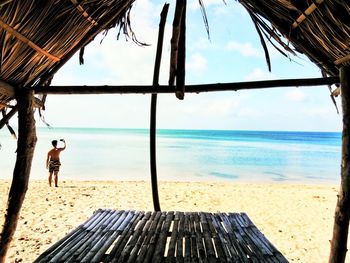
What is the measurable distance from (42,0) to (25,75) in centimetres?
93

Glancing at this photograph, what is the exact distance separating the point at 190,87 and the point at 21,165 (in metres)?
1.79

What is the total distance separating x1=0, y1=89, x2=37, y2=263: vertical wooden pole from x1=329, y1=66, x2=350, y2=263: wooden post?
284 centimetres

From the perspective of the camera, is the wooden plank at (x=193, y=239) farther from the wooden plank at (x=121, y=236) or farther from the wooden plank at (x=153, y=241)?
the wooden plank at (x=121, y=236)

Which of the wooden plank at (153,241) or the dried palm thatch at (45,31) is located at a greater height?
the dried palm thatch at (45,31)

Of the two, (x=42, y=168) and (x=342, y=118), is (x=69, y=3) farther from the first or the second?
(x=42, y=168)

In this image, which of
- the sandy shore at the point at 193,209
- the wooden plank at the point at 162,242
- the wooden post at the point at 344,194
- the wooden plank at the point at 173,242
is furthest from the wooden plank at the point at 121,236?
the sandy shore at the point at 193,209

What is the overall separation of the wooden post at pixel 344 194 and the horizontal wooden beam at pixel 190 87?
1.23ft

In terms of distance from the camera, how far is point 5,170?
17734 millimetres

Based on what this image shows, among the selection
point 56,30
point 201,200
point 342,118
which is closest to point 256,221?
point 201,200

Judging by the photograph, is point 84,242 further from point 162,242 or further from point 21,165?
point 21,165

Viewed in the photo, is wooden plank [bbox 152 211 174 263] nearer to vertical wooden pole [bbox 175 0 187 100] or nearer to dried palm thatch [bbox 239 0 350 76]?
vertical wooden pole [bbox 175 0 187 100]

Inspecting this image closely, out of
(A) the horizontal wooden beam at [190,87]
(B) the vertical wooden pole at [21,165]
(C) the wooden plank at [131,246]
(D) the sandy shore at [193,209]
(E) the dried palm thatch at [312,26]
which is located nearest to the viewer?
(E) the dried palm thatch at [312,26]

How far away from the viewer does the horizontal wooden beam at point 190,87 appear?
312 cm

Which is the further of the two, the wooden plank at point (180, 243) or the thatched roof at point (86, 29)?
the wooden plank at point (180, 243)
